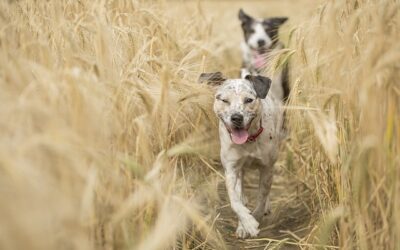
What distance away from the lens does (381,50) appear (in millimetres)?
2934

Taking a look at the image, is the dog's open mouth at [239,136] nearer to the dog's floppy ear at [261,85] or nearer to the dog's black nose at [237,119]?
the dog's black nose at [237,119]

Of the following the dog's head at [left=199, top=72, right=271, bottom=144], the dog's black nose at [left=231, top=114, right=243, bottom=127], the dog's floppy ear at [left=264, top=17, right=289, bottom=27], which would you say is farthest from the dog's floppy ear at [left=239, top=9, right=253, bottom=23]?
the dog's black nose at [left=231, top=114, right=243, bottom=127]

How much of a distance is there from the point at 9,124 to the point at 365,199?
1.94 metres

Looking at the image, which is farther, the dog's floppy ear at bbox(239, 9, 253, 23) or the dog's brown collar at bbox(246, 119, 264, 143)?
the dog's floppy ear at bbox(239, 9, 253, 23)

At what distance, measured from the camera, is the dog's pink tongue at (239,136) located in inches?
168

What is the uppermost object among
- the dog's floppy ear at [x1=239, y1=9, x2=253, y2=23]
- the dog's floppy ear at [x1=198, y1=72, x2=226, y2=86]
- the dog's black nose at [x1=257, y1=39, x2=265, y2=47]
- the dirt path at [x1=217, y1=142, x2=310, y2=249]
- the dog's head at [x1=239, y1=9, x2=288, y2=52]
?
the dog's floppy ear at [x1=239, y1=9, x2=253, y2=23]

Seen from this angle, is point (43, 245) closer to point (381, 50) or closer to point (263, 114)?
point (381, 50)

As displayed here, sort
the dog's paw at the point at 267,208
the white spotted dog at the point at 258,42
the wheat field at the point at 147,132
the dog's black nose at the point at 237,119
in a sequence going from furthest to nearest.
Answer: the white spotted dog at the point at 258,42 < the dog's paw at the point at 267,208 < the dog's black nose at the point at 237,119 < the wheat field at the point at 147,132

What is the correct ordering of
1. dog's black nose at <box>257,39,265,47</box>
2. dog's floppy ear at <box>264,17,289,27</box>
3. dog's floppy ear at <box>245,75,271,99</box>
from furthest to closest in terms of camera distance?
dog's floppy ear at <box>264,17,289,27</box> → dog's black nose at <box>257,39,265,47</box> → dog's floppy ear at <box>245,75,271,99</box>

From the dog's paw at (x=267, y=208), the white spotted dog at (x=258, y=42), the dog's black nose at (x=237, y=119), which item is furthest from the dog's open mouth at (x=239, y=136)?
the white spotted dog at (x=258, y=42)

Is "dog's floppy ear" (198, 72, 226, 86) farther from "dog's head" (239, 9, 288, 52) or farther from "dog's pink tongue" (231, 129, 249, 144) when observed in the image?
"dog's head" (239, 9, 288, 52)

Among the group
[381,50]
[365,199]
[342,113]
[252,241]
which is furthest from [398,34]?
[252,241]

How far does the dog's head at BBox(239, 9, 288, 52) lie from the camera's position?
7004 millimetres

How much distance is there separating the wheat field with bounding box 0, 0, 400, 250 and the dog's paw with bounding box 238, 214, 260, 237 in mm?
90
